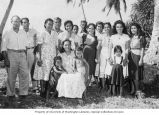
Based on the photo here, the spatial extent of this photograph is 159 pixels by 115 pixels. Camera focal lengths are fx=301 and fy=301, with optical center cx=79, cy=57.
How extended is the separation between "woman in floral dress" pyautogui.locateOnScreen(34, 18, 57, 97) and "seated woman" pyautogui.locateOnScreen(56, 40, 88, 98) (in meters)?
0.27

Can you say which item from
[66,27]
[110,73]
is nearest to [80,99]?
[110,73]

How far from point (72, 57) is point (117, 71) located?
0.95 meters

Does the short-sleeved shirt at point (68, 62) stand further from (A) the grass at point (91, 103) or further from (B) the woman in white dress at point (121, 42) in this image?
(B) the woman in white dress at point (121, 42)

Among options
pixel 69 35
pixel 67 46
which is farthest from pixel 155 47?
pixel 67 46

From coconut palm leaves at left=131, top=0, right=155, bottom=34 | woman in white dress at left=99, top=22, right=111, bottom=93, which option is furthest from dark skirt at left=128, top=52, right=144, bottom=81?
coconut palm leaves at left=131, top=0, right=155, bottom=34

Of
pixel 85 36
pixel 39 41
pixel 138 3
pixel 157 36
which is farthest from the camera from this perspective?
pixel 138 3

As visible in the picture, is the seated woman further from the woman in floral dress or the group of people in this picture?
the woman in floral dress

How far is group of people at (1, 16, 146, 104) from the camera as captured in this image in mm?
5465

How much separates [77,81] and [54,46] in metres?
0.91

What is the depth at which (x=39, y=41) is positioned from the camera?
19.0ft

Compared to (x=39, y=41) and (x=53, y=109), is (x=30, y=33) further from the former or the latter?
(x=53, y=109)

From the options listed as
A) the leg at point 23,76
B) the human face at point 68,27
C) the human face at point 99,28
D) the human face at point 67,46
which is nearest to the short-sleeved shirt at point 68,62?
the human face at point 67,46

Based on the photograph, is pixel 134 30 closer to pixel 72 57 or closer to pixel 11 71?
pixel 72 57

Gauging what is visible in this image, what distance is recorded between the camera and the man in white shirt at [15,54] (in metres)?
5.42
